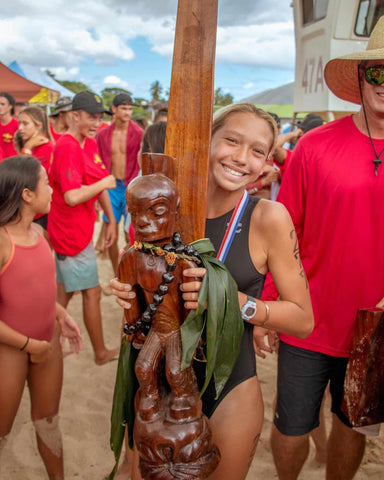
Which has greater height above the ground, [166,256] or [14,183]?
[14,183]

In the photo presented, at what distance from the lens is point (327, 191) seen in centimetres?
188

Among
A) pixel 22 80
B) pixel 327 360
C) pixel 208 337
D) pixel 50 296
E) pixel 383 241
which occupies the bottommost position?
pixel 327 360

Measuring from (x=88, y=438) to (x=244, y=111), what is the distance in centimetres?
252

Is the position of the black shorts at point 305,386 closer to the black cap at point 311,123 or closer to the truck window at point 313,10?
the black cap at point 311,123

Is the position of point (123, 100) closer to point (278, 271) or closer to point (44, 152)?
point (44, 152)

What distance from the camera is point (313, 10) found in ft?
17.0

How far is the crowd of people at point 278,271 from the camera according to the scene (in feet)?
4.63

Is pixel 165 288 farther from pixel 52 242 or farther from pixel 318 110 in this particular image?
pixel 318 110

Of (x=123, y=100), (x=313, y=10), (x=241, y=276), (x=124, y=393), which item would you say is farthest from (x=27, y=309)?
(x=313, y=10)

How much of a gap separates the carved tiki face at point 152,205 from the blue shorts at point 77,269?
258 cm

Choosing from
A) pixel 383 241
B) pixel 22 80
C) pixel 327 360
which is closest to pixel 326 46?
pixel 383 241

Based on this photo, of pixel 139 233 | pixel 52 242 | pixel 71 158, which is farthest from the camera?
pixel 52 242

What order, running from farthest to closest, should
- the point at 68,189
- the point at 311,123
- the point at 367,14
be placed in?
the point at 311,123, the point at 367,14, the point at 68,189

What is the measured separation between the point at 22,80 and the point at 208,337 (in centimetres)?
1216
